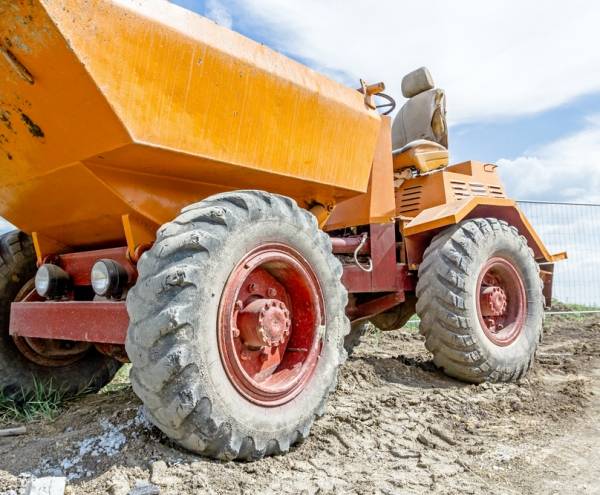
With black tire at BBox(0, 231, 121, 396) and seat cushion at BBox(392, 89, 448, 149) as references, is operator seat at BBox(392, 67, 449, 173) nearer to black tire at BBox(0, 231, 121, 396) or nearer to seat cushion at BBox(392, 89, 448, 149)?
seat cushion at BBox(392, 89, 448, 149)

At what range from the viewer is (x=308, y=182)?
143 inches

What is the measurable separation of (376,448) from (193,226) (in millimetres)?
1523

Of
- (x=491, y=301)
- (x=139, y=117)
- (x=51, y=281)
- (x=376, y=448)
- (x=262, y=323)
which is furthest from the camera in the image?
(x=491, y=301)

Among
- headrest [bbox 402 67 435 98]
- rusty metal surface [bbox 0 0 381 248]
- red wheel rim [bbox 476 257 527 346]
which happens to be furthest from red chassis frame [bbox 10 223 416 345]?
headrest [bbox 402 67 435 98]

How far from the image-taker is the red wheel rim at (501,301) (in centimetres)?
467

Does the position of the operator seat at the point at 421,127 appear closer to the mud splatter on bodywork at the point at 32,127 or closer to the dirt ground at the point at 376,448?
the dirt ground at the point at 376,448

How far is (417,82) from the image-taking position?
6156mm

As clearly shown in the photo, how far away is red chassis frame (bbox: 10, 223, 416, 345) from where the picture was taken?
282 centimetres

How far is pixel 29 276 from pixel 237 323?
2.03m

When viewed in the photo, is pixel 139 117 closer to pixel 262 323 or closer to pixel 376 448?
pixel 262 323

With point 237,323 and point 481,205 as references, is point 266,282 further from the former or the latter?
point 481,205

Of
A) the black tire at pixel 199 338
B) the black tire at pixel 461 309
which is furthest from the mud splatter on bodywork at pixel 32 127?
the black tire at pixel 461 309

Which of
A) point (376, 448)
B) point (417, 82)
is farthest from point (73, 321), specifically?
point (417, 82)

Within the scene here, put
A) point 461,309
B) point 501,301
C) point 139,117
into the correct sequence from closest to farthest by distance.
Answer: point 139,117 < point 461,309 < point 501,301
